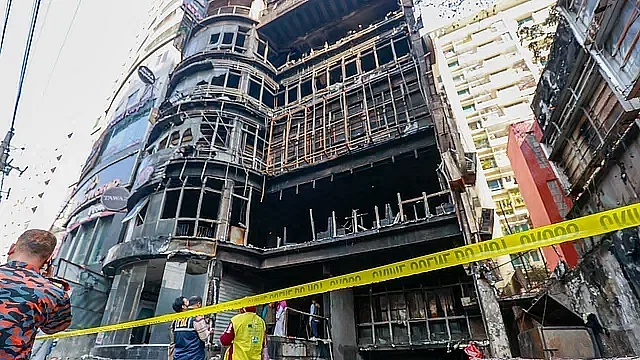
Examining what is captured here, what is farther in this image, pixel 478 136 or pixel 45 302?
pixel 478 136

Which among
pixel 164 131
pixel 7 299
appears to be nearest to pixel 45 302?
pixel 7 299

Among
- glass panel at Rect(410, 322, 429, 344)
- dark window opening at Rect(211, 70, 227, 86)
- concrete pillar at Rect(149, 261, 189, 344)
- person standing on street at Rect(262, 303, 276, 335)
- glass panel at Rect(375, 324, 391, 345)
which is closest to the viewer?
concrete pillar at Rect(149, 261, 189, 344)

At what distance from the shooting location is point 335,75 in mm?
20969

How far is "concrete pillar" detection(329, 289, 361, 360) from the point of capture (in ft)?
36.5

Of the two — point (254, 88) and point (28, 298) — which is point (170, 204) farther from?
point (28, 298)

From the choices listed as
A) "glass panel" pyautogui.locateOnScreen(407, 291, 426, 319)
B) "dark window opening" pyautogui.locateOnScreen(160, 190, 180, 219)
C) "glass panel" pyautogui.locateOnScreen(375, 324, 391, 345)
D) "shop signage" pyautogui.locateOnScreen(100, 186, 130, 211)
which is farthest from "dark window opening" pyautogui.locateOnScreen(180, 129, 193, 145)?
"glass panel" pyautogui.locateOnScreen(407, 291, 426, 319)

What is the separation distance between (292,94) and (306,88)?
104 cm

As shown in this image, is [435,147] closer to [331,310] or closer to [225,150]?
[331,310]

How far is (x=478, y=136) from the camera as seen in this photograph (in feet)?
135

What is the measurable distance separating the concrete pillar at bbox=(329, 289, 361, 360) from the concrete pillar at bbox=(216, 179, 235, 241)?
540 centimetres

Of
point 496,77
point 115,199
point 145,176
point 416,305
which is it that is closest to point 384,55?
point 416,305

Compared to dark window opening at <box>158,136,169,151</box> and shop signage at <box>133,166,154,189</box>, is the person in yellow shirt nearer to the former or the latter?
shop signage at <box>133,166,154,189</box>

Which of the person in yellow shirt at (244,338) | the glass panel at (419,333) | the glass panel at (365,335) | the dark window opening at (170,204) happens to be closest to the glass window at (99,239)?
the dark window opening at (170,204)

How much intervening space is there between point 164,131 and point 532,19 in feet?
158
